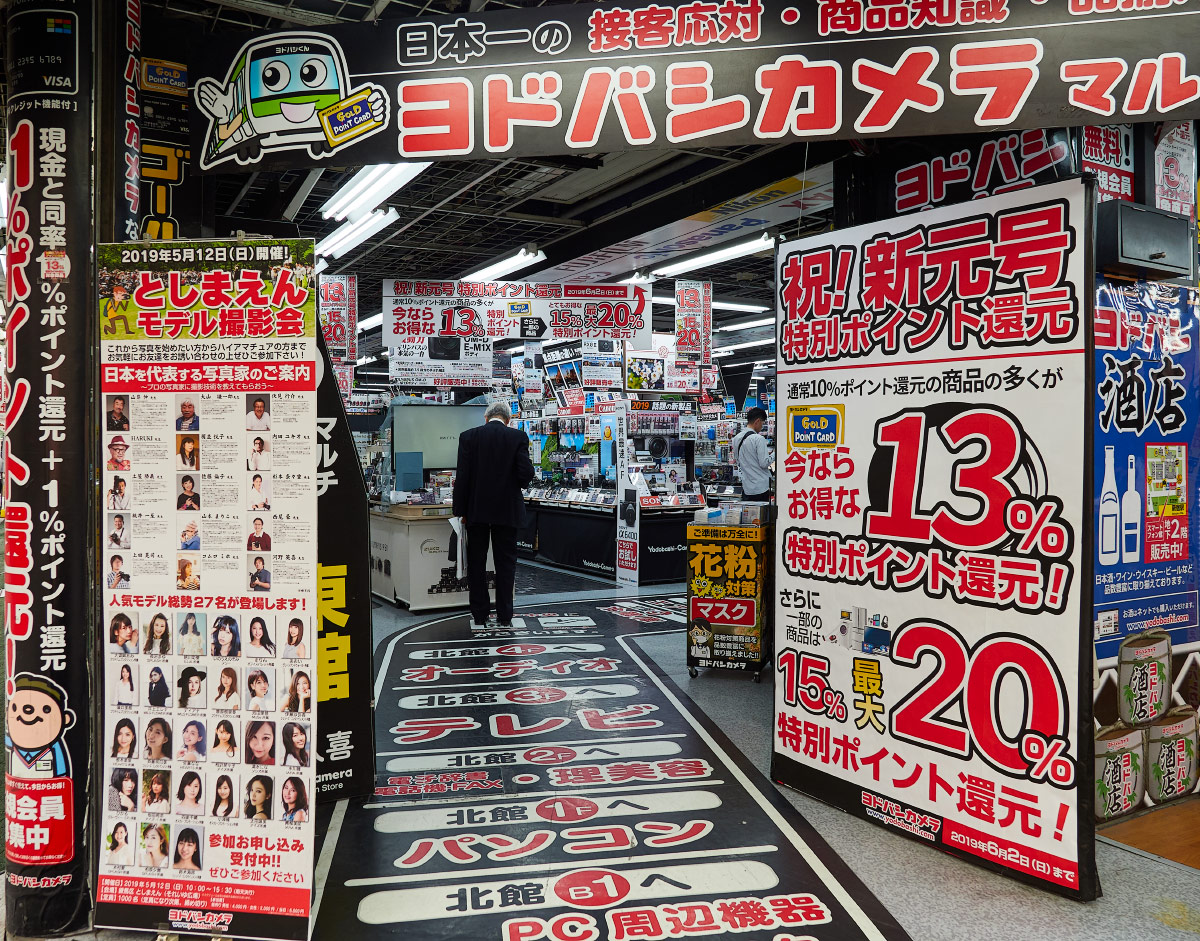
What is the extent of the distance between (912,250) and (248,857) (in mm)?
3081

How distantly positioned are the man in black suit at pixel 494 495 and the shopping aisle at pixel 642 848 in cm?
158

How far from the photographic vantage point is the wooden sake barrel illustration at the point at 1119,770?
3.24m

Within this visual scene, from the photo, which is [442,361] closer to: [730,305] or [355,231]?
[355,231]

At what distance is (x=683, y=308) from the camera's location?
9.48m

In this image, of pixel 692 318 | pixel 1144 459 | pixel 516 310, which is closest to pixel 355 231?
pixel 516 310

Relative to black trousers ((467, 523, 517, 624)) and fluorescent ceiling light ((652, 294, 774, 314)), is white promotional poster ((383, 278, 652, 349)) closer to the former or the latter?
black trousers ((467, 523, 517, 624))

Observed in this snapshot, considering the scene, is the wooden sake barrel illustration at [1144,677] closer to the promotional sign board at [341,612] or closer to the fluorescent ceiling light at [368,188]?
the promotional sign board at [341,612]

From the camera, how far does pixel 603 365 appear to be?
883 cm

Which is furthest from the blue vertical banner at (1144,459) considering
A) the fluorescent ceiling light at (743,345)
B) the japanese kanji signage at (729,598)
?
the fluorescent ceiling light at (743,345)

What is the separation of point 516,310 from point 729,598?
4.37 m

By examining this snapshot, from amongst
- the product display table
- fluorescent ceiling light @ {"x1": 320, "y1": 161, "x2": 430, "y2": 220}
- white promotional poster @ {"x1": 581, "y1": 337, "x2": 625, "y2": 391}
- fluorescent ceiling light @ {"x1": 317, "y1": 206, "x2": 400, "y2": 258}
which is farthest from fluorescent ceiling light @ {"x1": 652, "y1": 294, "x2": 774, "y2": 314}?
the product display table

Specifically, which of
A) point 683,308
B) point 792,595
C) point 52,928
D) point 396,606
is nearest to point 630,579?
point 396,606

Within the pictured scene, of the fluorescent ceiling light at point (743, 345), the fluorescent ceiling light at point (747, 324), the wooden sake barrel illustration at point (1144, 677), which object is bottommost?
the wooden sake barrel illustration at point (1144, 677)

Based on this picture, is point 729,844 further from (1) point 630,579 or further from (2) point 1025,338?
(1) point 630,579
